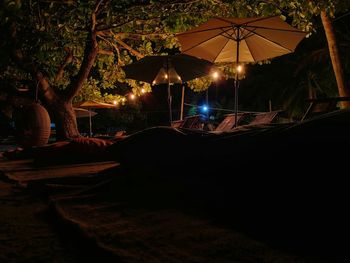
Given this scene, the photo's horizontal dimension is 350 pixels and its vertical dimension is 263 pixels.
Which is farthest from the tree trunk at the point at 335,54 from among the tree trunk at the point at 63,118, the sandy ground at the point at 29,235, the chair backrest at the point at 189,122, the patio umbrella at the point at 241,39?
the sandy ground at the point at 29,235

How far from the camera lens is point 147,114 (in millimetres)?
27766

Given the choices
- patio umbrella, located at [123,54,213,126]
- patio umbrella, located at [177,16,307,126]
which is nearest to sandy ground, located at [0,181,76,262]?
patio umbrella, located at [177,16,307,126]

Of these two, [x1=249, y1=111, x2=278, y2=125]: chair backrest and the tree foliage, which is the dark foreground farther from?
[x1=249, y1=111, x2=278, y2=125]: chair backrest

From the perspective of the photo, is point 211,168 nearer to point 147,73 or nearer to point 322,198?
point 322,198

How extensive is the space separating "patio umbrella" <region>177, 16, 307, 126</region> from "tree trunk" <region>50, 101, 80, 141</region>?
343cm

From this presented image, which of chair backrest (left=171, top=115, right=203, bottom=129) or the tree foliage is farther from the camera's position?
chair backrest (left=171, top=115, right=203, bottom=129)

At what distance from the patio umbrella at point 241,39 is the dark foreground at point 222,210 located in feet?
13.3

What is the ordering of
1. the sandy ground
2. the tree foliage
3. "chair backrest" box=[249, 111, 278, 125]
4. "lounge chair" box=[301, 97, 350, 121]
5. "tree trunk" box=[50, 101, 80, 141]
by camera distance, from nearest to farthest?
the sandy ground
"lounge chair" box=[301, 97, 350, 121]
the tree foliage
"chair backrest" box=[249, 111, 278, 125]
"tree trunk" box=[50, 101, 80, 141]

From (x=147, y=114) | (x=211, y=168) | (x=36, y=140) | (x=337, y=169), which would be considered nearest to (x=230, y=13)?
(x=36, y=140)

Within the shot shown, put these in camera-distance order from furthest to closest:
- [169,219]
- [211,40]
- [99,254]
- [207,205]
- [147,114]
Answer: [147,114] → [211,40] → [207,205] → [169,219] → [99,254]

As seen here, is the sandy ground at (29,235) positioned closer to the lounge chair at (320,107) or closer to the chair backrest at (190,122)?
the lounge chair at (320,107)

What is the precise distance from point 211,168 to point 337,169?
1014 millimetres

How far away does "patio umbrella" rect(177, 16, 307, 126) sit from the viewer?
6.56 meters

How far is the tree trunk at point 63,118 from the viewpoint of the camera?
30.9ft
